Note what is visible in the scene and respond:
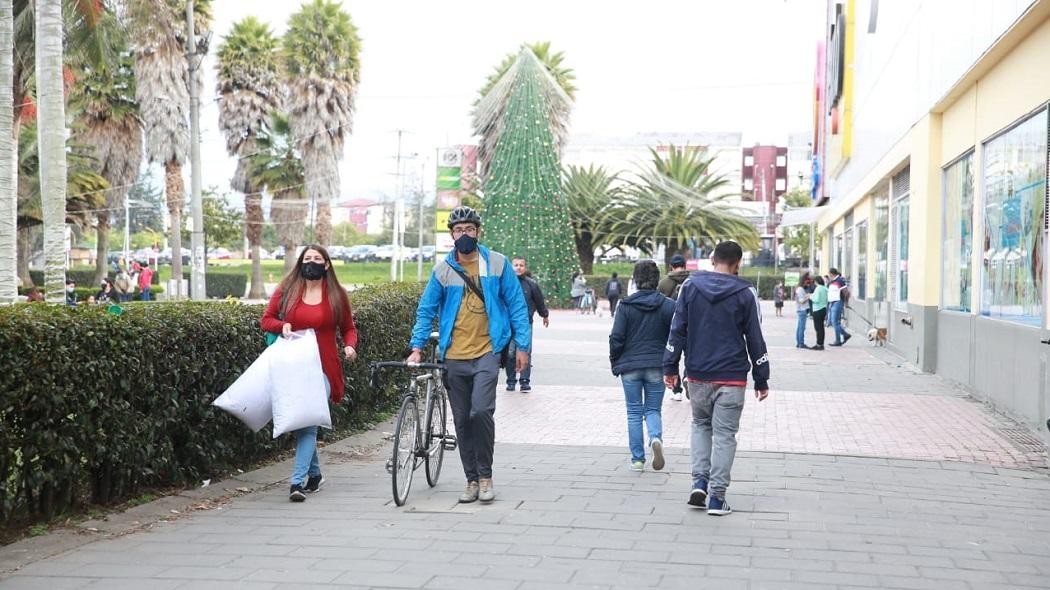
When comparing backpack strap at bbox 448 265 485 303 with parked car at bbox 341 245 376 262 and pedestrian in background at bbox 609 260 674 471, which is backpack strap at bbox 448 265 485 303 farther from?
parked car at bbox 341 245 376 262

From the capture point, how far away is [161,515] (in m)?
6.89

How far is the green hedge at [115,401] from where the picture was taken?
580 centimetres

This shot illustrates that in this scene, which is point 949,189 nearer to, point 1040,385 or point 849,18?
point 1040,385

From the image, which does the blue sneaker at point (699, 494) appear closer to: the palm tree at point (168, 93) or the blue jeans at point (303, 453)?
the blue jeans at point (303, 453)

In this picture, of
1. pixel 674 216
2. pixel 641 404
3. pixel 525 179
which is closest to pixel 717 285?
pixel 641 404

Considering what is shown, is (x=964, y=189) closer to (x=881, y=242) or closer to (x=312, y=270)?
(x=312, y=270)

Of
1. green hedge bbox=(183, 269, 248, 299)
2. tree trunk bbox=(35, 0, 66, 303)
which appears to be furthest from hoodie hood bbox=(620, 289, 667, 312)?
green hedge bbox=(183, 269, 248, 299)

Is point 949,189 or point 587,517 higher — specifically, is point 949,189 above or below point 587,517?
above

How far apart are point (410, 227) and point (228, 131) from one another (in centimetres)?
8513

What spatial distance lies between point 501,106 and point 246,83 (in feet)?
41.7

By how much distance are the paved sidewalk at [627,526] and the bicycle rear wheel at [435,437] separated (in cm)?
15

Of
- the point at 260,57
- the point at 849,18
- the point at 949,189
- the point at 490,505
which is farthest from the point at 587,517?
the point at 260,57

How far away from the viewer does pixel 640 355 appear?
8.81 m

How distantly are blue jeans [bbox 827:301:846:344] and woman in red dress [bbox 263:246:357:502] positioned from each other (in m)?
18.7
